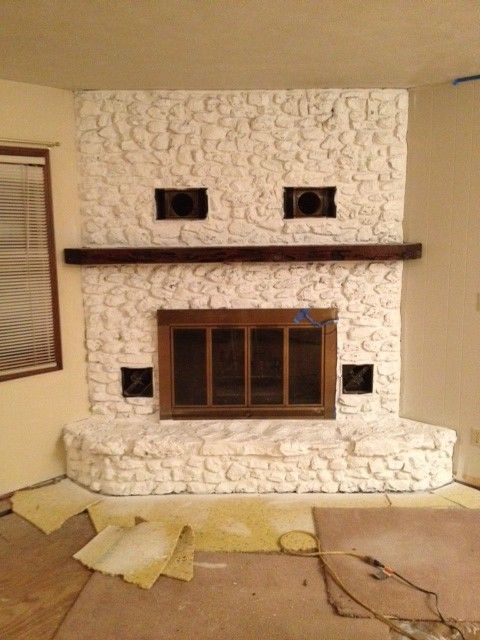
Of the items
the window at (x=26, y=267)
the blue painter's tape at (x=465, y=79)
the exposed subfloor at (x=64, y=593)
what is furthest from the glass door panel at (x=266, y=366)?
the blue painter's tape at (x=465, y=79)

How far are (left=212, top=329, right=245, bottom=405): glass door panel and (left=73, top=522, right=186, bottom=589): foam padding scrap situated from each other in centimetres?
100

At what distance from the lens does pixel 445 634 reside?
85.6 inches

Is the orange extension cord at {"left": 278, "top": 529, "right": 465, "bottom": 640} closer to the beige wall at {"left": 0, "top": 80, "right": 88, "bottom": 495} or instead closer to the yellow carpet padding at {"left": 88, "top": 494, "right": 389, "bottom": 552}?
the yellow carpet padding at {"left": 88, "top": 494, "right": 389, "bottom": 552}

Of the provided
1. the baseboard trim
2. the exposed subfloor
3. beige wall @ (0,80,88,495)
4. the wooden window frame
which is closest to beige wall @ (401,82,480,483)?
the wooden window frame

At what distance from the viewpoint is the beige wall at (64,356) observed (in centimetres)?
328

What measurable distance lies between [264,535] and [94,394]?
1563 millimetres

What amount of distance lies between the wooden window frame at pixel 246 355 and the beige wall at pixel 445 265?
56 cm

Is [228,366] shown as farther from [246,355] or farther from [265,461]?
[265,461]

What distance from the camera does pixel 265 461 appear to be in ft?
11.0

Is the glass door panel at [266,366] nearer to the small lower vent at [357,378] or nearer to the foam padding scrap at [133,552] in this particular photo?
the small lower vent at [357,378]

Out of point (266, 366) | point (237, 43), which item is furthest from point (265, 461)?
point (237, 43)

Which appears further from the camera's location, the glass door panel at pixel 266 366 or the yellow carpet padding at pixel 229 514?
the glass door panel at pixel 266 366

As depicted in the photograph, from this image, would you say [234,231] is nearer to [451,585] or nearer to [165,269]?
[165,269]

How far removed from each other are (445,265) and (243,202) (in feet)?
4.65
